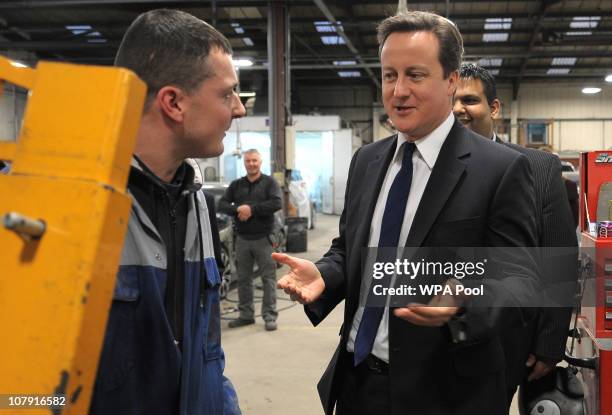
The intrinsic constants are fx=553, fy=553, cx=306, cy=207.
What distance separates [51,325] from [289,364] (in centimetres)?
420

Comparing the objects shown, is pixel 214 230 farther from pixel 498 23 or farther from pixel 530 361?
pixel 498 23

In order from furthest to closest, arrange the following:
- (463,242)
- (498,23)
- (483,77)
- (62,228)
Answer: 1. (498,23)
2. (483,77)
3. (463,242)
4. (62,228)

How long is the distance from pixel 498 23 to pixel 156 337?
1326 cm

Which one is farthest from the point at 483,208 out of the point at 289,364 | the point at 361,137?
the point at 361,137

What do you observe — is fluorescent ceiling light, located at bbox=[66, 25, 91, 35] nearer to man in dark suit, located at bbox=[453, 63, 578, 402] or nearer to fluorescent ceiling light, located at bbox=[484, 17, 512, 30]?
fluorescent ceiling light, located at bbox=[484, 17, 512, 30]

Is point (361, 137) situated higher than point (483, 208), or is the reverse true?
point (361, 137)

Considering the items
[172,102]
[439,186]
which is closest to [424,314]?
[439,186]

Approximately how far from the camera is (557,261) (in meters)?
2.10

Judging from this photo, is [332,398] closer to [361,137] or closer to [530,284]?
[530,284]

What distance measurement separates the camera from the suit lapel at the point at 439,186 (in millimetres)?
1405

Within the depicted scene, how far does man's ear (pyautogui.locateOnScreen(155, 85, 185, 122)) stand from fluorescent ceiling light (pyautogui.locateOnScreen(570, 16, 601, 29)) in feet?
42.6

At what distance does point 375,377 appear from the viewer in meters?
1.48

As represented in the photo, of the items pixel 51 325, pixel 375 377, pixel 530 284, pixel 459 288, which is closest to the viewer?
pixel 51 325

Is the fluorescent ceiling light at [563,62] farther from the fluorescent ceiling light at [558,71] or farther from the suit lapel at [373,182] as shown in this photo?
the suit lapel at [373,182]
